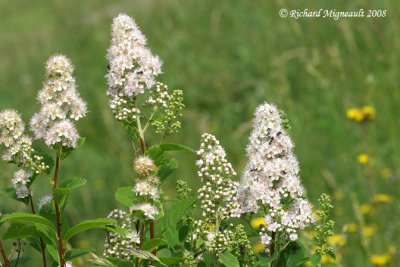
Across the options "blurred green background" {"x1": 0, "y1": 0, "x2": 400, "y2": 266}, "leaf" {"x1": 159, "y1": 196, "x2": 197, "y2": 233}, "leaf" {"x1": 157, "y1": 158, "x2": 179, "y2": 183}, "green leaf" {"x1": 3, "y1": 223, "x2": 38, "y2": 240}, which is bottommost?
"green leaf" {"x1": 3, "y1": 223, "x2": 38, "y2": 240}

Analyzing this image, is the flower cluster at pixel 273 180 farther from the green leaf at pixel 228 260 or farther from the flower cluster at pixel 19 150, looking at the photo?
the flower cluster at pixel 19 150

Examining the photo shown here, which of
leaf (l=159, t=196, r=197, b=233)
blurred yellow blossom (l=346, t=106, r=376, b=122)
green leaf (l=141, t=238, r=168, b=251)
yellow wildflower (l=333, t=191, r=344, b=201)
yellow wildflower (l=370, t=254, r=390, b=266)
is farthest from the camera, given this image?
blurred yellow blossom (l=346, t=106, r=376, b=122)

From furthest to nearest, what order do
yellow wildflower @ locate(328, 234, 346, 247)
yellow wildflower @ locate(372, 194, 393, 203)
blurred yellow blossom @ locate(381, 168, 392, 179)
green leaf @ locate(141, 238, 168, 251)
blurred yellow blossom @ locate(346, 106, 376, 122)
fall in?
blurred yellow blossom @ locate(381, 168, 392, 179), blurred yellow blossom @ locate(346, 106, 376, 122), yellow wildflower @ locate(372, 194, 393, 203), yellow wildflower @ locate(328, 234, 346, 247), green leaf @ locate(141, 238, 168, 251)

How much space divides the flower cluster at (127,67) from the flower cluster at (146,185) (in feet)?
0.72

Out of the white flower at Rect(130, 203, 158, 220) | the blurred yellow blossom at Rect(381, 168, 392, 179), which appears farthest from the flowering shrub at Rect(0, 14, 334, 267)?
the blurred yellow blossom at Rect(381, 168, 392, 179)

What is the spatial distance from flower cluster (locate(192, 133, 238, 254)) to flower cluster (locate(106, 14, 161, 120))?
0.96ft

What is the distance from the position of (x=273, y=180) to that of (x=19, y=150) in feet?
2.92

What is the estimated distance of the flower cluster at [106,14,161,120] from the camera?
235cm

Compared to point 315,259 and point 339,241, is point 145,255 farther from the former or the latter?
point 339,241

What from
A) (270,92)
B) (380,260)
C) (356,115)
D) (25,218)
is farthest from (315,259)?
(270,92)

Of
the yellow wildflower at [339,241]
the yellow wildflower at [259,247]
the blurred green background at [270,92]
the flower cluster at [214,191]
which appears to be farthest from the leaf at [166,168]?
the blurred green background at [270,92]

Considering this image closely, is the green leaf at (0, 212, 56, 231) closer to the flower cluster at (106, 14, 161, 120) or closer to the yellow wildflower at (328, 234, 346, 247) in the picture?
the flower cluster at (106, 14, 161, 120)

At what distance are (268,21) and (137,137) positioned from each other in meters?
8.09

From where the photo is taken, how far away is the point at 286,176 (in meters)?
2.24
